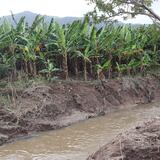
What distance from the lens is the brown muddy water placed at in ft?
31.8

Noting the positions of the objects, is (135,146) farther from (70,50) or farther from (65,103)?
(70,50)

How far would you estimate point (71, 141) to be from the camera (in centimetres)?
1090

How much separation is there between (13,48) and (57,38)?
165 centimetres

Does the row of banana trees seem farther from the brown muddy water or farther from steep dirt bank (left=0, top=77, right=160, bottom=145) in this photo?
the brown muddy water

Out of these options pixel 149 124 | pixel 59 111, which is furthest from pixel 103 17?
pixel 149 124

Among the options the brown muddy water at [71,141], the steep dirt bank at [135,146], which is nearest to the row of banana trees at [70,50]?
the brown muddy water at [71,141]

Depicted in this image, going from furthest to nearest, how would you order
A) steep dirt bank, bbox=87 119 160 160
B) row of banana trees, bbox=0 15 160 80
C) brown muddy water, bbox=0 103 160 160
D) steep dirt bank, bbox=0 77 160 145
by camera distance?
row of banana trees, bbox=0 15 160 80 < steep dirt bank, bbox=0 77 160 145 < brown muddy water, bbox=0 103 160 160 < steep dirt bank, bbox=87 119 160 160

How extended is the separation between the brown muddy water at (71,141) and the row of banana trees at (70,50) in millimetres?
2509

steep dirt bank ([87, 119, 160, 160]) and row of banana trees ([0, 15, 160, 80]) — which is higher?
row of banana trees ([0, 15, 160, 80])

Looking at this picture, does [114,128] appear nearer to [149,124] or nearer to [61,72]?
[61,72]

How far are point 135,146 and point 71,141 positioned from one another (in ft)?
15.9

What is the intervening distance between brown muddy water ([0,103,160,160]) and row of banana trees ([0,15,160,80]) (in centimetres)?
251

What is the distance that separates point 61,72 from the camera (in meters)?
15.4

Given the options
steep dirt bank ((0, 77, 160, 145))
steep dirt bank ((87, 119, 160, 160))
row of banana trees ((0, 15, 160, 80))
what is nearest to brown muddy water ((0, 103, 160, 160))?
steep dirt bank ((0, 77, 160, 145))
